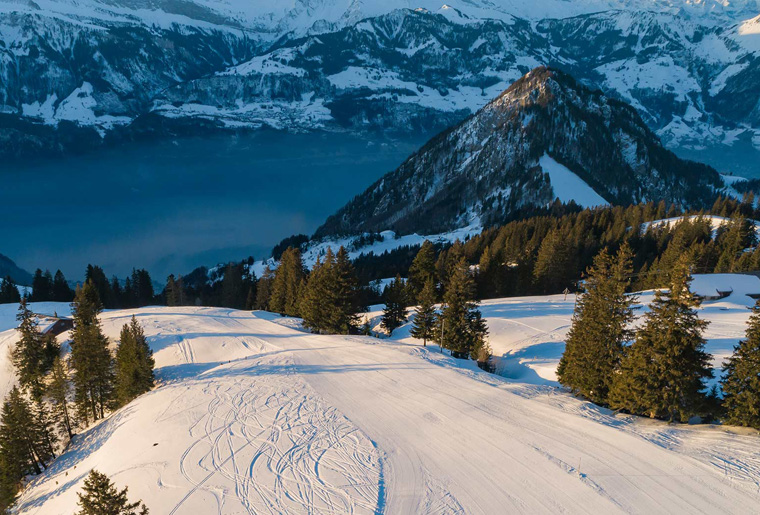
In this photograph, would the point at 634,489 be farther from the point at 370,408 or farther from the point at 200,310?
the point at 200,310

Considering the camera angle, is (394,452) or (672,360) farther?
(672,360)

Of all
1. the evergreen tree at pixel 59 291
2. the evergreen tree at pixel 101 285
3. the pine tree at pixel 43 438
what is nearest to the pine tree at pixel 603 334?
the pine tree at pixel 43 438

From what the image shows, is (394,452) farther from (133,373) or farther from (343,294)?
(343,294)

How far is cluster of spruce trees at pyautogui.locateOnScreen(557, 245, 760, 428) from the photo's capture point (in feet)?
70.4

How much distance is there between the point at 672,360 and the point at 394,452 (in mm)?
14842

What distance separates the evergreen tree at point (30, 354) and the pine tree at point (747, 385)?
57657mm

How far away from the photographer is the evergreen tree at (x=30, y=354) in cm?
4606

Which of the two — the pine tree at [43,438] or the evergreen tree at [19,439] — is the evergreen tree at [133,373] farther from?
the evergreen tree at [19,439]

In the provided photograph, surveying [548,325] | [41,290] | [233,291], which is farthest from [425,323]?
[41,290]

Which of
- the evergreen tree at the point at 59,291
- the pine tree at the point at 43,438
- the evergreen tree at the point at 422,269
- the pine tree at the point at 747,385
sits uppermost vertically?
the evergreen tree at the point at 422,269

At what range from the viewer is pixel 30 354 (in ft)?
154

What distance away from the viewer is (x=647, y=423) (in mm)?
23844

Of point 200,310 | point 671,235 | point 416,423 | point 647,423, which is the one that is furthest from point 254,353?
point 671,235

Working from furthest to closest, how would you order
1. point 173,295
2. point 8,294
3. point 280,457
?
point 173,295 → point 8,294 → point 280,457
